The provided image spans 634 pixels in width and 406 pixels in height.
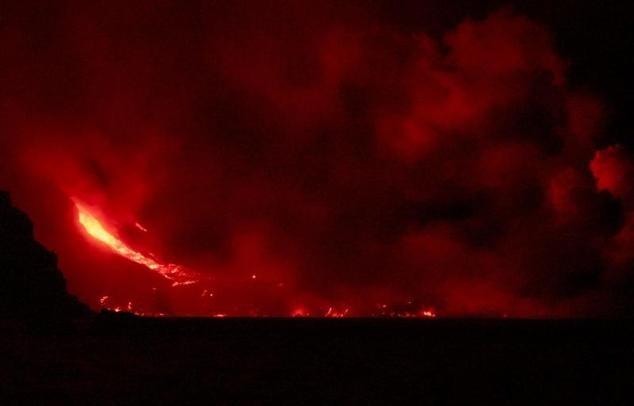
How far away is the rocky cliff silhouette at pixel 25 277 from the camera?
20859 mm

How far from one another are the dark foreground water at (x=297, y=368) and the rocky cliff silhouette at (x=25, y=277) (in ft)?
2.99

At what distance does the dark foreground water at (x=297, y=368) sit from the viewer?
1220cm

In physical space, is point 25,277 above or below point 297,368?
above

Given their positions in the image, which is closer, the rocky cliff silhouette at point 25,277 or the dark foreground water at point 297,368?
the dark foreground water at point 297,368

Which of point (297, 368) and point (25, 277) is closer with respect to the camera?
point (297, 368)

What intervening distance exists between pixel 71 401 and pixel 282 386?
390 cm

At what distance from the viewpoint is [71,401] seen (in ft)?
35.9

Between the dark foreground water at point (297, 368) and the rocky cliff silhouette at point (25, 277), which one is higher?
the rocky cliff silhouette at point (25, 277)

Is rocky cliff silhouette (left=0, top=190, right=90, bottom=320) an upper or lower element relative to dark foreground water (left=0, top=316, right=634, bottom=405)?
upper

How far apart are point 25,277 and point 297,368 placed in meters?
10.3

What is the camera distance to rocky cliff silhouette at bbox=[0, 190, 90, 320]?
68.4 feet

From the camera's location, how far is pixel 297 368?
16125 mm

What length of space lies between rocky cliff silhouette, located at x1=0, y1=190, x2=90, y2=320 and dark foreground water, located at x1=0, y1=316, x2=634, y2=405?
2.99 feet

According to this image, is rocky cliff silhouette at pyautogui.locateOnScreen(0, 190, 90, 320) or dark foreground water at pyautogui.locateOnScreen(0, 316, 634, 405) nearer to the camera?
dark foreground water at pyautogui.locateOnScreen(0, 316, 634, 405)
